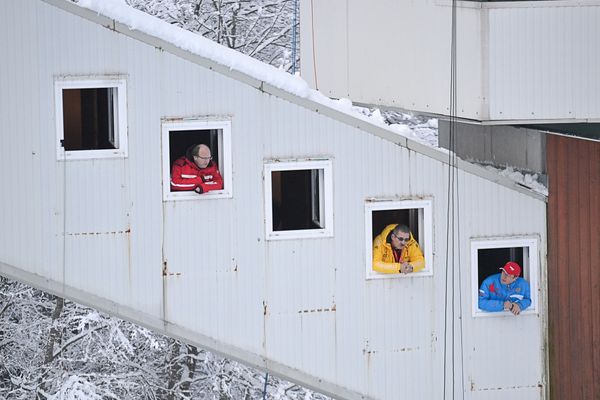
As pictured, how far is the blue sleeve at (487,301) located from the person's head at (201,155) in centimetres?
347

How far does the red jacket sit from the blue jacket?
10.7 ft

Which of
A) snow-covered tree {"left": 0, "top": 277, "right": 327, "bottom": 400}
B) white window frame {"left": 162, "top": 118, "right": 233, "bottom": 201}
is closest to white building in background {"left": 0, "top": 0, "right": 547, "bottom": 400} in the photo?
white window frame {"left": 162, "top": 118, "right": 233, "bottom": 201}

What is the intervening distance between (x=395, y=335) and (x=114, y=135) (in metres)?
3.83

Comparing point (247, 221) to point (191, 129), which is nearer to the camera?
point (191, 129)

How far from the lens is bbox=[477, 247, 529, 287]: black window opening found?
16953mm

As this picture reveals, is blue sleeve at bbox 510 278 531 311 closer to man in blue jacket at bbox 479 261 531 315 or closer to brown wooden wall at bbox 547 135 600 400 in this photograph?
man in blue jacket at bbox 479 261 531 315

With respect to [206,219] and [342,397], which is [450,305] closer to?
[342,397]

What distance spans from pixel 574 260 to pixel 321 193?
3.03 meters

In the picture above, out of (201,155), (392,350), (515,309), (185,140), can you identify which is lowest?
(392,350)

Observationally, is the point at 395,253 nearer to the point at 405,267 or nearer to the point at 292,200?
the point at 405,267

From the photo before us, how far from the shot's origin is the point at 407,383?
16156 mm

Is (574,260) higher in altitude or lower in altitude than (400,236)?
lower

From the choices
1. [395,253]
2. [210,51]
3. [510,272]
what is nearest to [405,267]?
[395,253]

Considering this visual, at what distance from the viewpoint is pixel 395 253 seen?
52.5 feet
